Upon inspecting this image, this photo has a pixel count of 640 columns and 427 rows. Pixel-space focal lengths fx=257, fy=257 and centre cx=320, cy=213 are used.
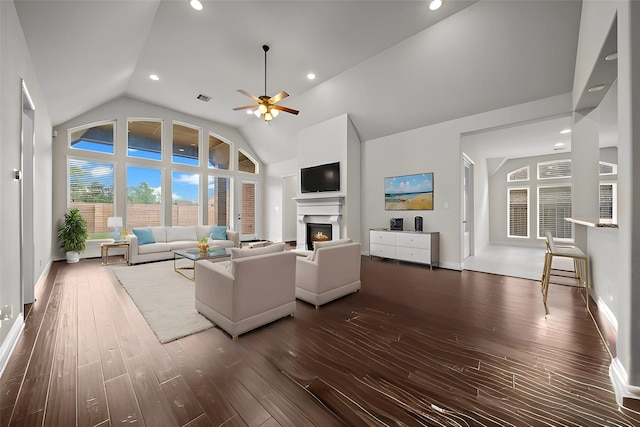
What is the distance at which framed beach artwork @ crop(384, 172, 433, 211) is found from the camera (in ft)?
18.2

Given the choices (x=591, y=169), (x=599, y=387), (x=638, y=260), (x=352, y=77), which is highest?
(x=352, y=77)

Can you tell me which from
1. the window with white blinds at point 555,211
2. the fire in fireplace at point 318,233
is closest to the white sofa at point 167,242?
the fire in fireplace at point 318,233

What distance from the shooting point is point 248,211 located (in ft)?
31.1

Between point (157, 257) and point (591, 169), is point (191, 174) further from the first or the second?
point (591, 169)

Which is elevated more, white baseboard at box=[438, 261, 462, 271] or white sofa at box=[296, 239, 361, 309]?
white sofa at box=[296, 239, 361, 309]

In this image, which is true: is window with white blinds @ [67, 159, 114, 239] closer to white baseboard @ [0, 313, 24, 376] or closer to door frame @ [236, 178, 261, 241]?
door frame @ [236, 178, 261, 241]

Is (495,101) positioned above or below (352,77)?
below

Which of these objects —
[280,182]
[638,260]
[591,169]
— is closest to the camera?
[638,260]

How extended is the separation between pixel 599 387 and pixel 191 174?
884 centimetres

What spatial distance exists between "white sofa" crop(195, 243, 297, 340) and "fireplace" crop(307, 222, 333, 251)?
3.78 metres

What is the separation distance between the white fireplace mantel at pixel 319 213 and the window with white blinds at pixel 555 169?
257 inches

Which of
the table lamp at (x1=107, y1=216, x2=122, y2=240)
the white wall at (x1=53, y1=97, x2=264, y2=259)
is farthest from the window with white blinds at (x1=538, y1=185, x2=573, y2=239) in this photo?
the table lamp at (x1=107, y1=216, x2=122, y2=240)

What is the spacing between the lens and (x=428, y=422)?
142 cm

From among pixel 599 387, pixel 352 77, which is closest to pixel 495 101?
pixel 352 77
